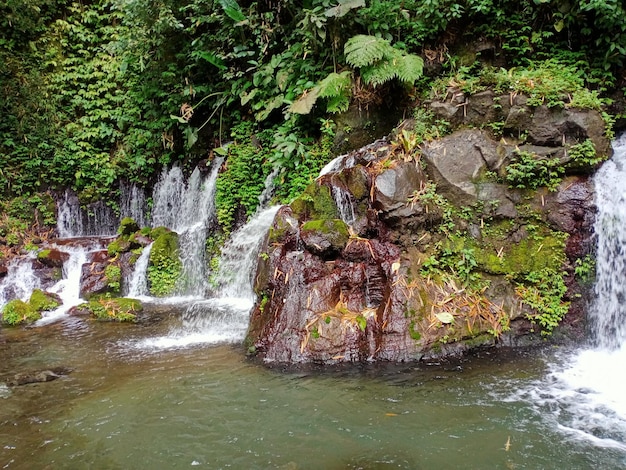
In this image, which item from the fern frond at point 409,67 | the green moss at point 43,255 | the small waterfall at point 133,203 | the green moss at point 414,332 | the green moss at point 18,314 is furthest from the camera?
the small waterfall at point 133,203

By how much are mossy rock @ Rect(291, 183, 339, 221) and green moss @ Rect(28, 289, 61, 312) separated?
5.72m

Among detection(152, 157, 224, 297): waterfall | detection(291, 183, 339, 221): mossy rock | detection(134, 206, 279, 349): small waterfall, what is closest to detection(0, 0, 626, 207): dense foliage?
detection(152, 157, 224, 297): waterfall

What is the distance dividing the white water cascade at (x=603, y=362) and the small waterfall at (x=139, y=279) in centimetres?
817

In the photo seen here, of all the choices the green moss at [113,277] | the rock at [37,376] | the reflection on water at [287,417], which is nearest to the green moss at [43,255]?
the green moss at [113,277]

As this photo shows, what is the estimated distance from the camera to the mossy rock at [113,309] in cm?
820

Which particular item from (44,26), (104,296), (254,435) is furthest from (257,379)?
(44,26)

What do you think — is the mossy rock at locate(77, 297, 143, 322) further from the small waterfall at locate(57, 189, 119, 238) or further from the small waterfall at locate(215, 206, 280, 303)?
the small waterfall at locate(57, 189, 119, 238)

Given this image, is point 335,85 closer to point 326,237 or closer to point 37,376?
point 326,237

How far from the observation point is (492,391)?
15.0 ft

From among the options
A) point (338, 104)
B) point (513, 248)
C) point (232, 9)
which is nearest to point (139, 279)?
point (338, 104)

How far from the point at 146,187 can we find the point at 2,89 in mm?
5237

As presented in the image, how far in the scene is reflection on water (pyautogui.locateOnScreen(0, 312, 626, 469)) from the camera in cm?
359

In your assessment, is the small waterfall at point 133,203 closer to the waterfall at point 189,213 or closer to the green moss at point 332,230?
the waterfall at point 189,213

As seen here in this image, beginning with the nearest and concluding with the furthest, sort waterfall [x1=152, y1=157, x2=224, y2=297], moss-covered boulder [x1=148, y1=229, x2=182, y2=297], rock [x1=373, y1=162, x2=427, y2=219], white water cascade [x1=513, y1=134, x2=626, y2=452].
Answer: white water cascade [x1=513, y1=134, x2=626, y2=452]
rock [x1=373, y1=162, x2=427, y2=219]
moss-covered boulder [x1=148, y1=229, x2=182, y2=297]
waterfall [x1=152, y1=157, x2=224, y2=297]
